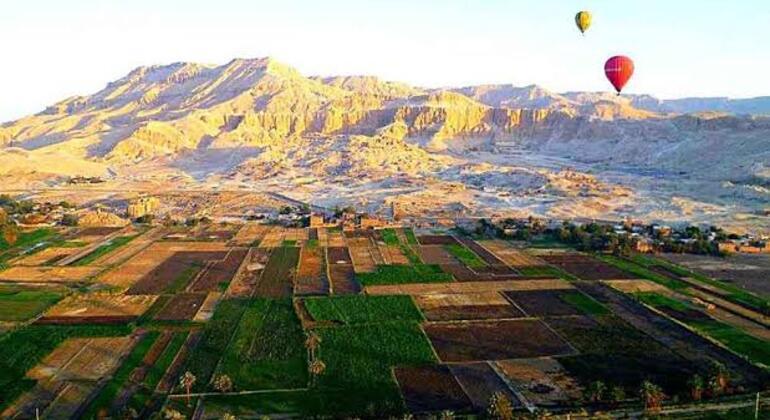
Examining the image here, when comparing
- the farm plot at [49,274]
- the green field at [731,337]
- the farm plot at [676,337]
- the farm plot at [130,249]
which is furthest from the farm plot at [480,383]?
the farm plot at [130,249]

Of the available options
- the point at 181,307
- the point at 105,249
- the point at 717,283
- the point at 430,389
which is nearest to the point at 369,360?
the point at 430,389

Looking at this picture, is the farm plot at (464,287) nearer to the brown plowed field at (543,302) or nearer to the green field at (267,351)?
the brown plowed field at (543,302)

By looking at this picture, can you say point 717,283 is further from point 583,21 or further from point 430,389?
point 430,389

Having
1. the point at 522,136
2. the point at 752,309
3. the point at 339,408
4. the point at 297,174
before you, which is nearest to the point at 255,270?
the point at 339,408

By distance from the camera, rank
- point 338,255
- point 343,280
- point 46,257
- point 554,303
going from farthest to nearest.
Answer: point 338,255, point 46,257, point 343,280, point 554,303

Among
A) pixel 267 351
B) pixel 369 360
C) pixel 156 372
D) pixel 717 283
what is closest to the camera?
pixel 156 372

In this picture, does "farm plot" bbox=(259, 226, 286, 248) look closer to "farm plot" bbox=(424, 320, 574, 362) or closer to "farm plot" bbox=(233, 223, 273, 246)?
"farm plot" bbox=(233, 223, 273, 246)

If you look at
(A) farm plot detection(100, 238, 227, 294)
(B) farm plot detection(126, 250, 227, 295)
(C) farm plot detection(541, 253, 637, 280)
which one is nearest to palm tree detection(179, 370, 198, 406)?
(B) farm plot detection(126, 250, 227, 295)
